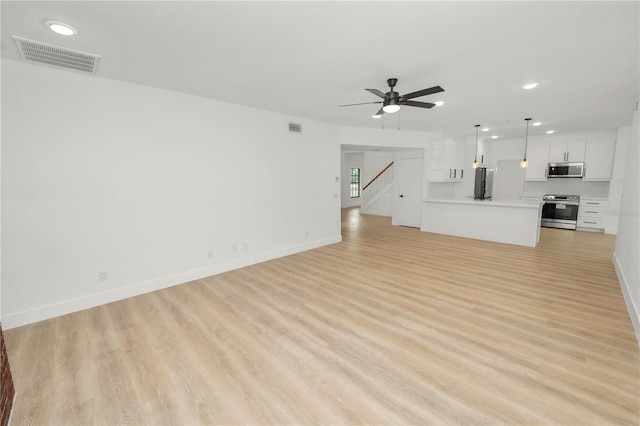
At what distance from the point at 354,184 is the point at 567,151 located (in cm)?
Answer: 801

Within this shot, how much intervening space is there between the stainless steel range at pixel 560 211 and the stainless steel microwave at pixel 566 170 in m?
0.61

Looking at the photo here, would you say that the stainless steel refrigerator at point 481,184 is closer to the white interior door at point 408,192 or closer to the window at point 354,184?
the white interior door at point 408,192

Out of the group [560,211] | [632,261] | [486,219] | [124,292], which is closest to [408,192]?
[486,219]

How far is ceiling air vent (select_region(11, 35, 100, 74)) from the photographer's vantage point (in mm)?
2458

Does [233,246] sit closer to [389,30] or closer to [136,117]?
[136,117]

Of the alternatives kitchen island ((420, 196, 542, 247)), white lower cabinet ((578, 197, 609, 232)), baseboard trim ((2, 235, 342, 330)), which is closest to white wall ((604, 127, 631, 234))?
white lower cabinet ((578, 197, 609, 232))

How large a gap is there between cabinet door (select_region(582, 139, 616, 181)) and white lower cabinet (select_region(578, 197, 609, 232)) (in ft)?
2.10

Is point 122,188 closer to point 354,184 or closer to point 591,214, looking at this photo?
point 591,214

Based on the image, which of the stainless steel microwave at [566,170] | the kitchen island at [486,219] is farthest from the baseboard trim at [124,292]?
the stainless steel microwave at [566,170]

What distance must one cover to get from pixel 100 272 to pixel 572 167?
422 inches

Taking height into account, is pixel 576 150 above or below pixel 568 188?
above

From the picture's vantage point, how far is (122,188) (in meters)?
3.45

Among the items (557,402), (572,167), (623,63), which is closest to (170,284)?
(557,402)

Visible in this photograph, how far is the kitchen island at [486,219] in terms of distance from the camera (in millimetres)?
5895
